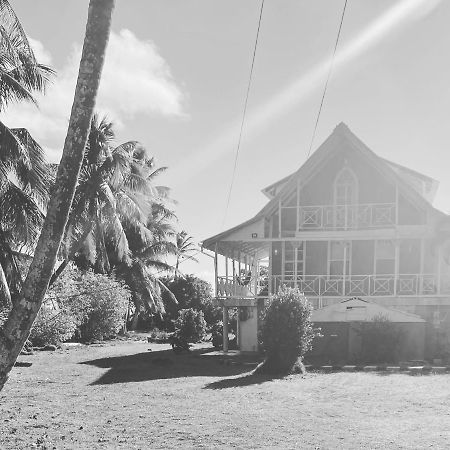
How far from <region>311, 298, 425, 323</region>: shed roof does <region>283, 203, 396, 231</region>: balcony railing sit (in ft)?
12.7

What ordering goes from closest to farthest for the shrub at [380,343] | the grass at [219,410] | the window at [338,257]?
the grass at [219,410]
the shrub at [380,343]
the window at [338,257]

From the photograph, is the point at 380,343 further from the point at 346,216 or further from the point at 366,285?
the point at 346,216

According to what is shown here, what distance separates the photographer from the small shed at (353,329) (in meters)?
21.2

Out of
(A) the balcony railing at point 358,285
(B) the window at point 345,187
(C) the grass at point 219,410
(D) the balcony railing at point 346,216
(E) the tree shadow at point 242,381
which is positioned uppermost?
(B) the window at point 345,187

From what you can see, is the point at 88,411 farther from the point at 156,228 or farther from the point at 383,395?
the point at 156,228

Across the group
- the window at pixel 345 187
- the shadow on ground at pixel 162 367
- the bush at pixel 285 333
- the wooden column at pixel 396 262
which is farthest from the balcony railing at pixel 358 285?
the bush at pixel 285 333

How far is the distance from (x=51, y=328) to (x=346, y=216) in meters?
14.2

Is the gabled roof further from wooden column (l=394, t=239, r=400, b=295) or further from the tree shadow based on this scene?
the tree shadow

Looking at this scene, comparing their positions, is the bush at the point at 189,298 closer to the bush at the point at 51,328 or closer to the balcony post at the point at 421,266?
the bush at the point at 51,328

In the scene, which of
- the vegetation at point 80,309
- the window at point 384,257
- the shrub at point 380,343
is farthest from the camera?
the vegetation at point 80,309

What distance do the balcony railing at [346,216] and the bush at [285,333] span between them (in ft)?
22.7

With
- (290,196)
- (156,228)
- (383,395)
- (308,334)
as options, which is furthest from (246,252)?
(383,395)

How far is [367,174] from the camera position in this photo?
25422 mm

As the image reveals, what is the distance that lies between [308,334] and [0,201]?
9707 mm
